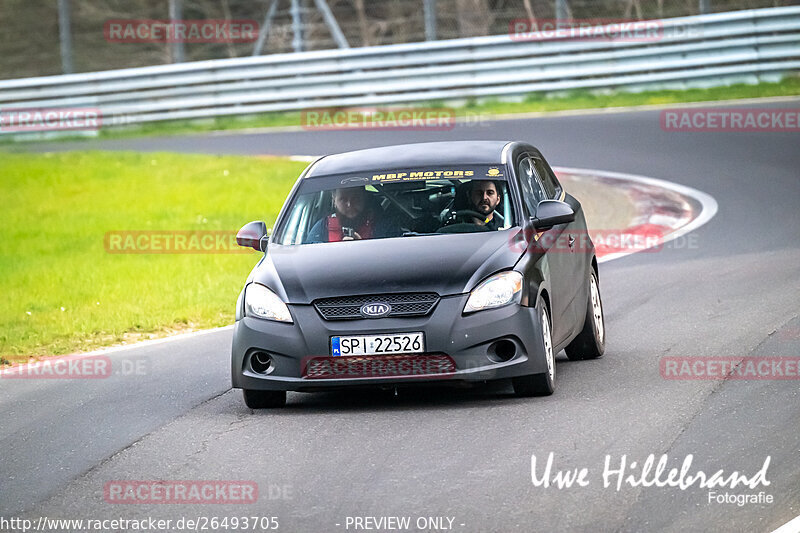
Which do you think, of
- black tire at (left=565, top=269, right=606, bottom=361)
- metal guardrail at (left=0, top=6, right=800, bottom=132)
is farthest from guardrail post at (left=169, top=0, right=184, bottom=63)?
black tire at (left=565, top=269, right=606, bottom=361)

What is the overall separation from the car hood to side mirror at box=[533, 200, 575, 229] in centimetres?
20

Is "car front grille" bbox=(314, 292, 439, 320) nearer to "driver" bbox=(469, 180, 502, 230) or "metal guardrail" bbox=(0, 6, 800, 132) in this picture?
"driver" bbox=(469, 180, 502, 230)

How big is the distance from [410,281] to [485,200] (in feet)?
3.92

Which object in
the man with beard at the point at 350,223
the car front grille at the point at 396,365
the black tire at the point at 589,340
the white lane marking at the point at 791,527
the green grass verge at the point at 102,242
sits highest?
the man with beard at the point at 350,223

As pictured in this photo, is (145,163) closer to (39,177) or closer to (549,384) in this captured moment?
(39,177)

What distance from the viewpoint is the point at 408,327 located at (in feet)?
26.4

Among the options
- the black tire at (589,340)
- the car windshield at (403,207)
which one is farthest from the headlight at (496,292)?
the black tire at (589,340)

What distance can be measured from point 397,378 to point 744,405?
1.96 meters

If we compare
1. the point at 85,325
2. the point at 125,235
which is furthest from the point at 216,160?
the point at 85,325

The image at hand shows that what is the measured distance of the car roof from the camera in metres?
9.43

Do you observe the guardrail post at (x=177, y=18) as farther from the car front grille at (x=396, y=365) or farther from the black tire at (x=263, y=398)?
the car front grille at (x=396, y=365)

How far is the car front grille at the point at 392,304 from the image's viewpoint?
8102mm

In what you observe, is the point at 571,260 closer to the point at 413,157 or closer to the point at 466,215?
the point at 466,215

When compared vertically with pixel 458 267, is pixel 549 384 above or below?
below
